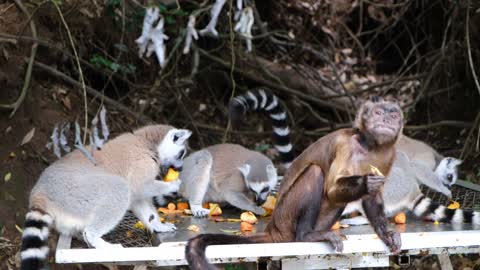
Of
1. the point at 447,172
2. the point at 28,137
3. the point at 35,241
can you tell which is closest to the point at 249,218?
the point at 35,241

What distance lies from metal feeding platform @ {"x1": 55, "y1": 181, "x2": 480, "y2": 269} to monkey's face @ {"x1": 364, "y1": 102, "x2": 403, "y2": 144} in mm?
696

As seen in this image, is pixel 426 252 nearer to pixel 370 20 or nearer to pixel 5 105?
pixel 5 105

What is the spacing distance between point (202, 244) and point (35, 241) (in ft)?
4.10

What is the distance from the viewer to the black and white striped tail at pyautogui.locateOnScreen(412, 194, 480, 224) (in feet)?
19.2

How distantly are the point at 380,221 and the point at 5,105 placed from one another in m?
3.96

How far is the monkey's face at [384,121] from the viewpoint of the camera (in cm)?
516

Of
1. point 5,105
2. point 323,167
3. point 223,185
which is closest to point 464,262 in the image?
point 223,185

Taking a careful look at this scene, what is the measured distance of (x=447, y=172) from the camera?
7.42 metres

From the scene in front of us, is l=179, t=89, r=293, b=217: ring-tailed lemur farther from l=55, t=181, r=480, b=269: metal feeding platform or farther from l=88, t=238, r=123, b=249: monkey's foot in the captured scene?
l=88, t=238, r=123, b=249: monkey's foot

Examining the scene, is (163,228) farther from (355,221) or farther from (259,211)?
(355,221)

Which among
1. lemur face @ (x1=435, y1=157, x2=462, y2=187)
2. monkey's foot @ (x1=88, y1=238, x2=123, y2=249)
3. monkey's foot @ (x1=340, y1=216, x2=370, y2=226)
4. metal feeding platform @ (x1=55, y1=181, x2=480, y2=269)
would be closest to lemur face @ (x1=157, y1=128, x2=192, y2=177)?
metal feeding platform @ (x1=55, y1=181, x2=480, y2=269)

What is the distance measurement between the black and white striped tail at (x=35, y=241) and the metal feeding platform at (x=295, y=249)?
13 centimetres

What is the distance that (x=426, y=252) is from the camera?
5.18 m

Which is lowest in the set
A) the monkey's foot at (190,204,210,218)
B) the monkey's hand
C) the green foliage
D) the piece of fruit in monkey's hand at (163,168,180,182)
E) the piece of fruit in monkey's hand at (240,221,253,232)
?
the monkey's foot at (190,204,210,218)
